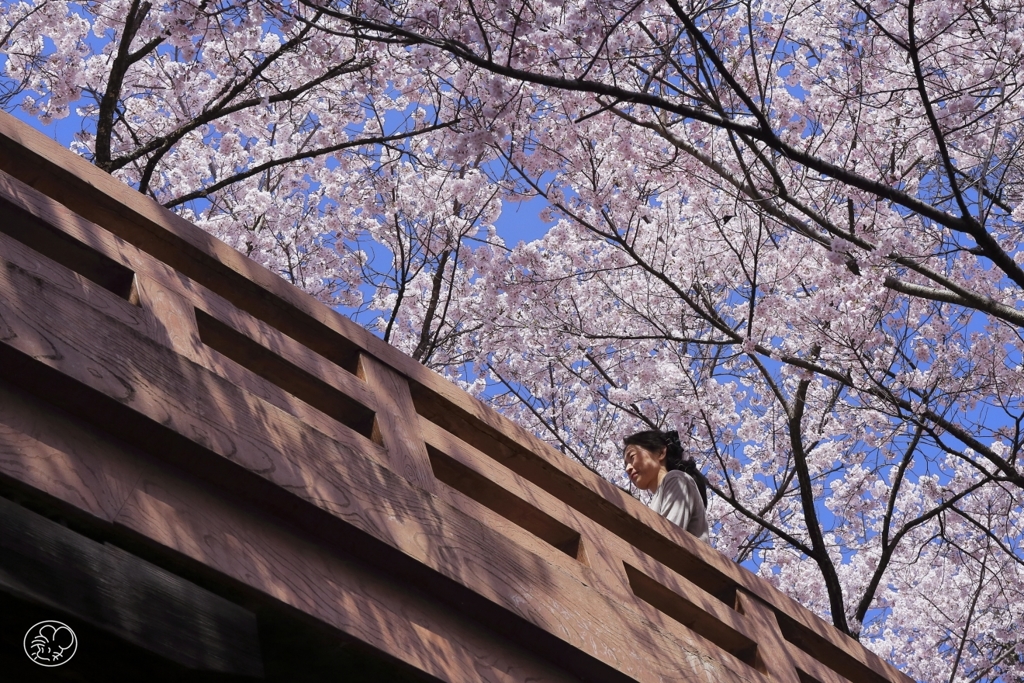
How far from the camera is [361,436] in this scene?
2699mm

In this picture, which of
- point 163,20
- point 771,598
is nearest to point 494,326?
point 163,20

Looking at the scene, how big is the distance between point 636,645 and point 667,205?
6.77m

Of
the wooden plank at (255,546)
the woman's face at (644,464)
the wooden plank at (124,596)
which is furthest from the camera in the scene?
the woman's face at (644,464)

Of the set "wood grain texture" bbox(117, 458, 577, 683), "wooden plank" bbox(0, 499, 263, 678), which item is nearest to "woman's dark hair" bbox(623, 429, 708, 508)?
"wood grain texture" bbox(117, 458, 577, 683)

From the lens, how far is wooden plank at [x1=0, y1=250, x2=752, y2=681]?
202 cm

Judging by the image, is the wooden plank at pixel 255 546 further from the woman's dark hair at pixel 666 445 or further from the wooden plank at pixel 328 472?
the woman's dark hair at pixel 666 445

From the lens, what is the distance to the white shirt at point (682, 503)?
4254 mm

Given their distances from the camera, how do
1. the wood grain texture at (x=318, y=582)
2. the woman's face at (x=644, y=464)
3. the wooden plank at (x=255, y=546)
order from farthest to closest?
the woman's face at (x=644, y=464)
the wood grain texture at (x=318, y=582)
the wooden plank at (x=255, y=546)

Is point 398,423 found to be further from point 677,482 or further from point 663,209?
point 663,209

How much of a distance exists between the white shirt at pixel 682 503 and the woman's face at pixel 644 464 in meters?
0.29

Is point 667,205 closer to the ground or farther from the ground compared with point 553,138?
farther from the ground

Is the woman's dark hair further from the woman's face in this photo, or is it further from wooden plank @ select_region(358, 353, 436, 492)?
wooden plank @ select_region(358, 353, 436, 492)

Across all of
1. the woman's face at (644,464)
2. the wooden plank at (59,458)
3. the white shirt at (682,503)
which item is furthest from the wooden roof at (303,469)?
the woman's face at (644,464)

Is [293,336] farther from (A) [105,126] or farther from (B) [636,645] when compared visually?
(A) [105,126]
